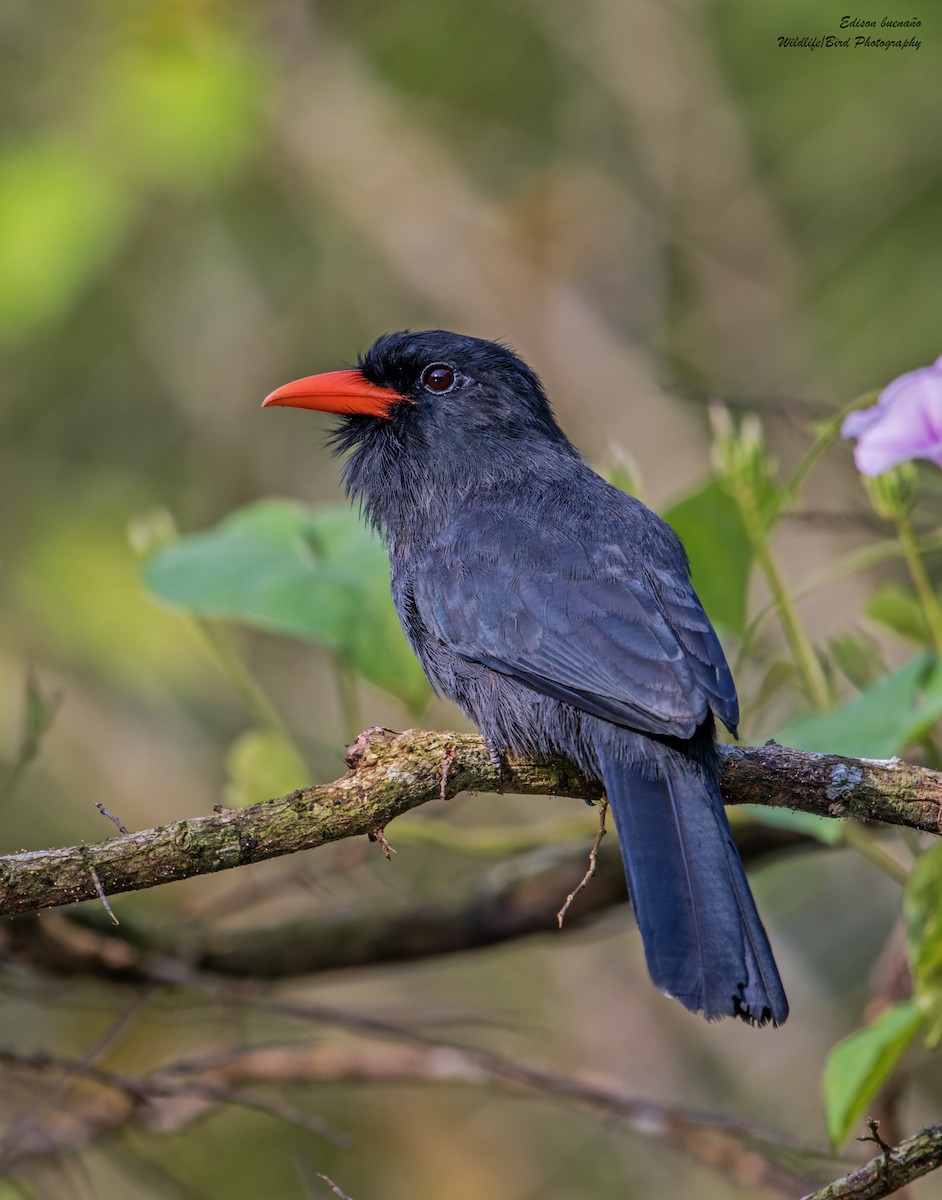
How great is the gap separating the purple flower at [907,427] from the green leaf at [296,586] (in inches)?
46.6

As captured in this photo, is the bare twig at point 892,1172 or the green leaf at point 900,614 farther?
the green leaf at point 900,614

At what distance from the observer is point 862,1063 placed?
8.70ft

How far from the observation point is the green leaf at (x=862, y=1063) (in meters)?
2.65

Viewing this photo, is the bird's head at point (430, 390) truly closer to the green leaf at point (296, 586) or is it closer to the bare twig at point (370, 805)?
the green leaf at point (296, 586)

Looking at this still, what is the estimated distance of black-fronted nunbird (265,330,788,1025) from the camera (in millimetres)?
2426

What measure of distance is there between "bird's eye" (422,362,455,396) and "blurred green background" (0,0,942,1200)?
1689 mm

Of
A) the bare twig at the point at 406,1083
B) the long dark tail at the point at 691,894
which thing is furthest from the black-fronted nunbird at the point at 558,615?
the bare twig at the point at 406,1083

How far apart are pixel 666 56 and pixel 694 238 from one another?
752 mm

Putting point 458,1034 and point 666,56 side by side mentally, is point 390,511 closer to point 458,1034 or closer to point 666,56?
point 458,1034

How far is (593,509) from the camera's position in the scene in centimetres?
322

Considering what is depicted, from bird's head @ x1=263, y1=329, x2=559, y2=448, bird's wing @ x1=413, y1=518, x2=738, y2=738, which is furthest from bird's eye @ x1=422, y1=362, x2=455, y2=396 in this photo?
bird's wing @ x1=413, y1=518, x2=738, y2=738

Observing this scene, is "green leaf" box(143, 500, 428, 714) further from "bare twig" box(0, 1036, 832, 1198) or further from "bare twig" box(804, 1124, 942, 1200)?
"bare twig" box(804, 1124, 942, 1200)

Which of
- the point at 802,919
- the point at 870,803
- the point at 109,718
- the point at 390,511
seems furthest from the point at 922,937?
Result: the point at 109,718

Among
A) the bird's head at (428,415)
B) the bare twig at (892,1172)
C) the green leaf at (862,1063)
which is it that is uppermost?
the bird's head at (428,415)
